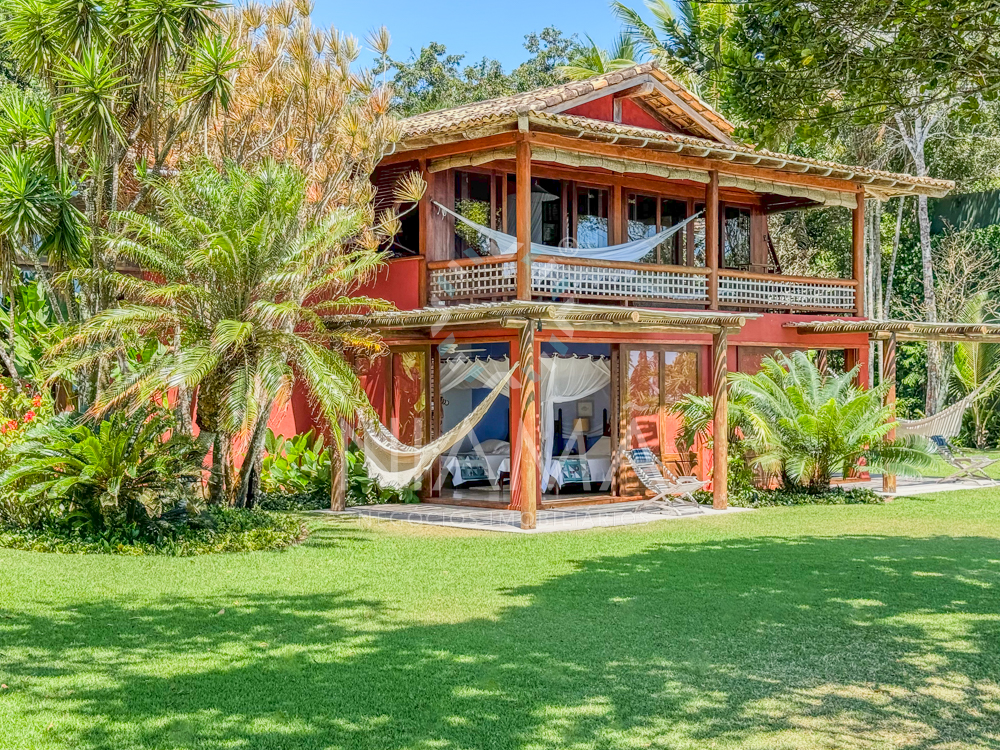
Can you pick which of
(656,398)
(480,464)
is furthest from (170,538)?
(656,398)

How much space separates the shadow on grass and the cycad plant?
5749 mm

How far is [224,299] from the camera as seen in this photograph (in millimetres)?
11406

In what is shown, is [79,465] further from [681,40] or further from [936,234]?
[936,234]

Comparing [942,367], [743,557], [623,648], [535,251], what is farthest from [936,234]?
[623,648]

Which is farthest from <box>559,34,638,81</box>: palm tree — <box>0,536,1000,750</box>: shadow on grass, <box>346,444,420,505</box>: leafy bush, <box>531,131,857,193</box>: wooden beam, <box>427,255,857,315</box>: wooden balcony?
<box>0,536,1000,750</box>: shadow on grass

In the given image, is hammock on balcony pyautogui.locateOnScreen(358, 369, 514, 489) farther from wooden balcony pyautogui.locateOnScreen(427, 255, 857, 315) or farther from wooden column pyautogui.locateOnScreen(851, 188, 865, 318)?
wooden column pyautogui.locateOnScreen(851, 188, 865, 318)

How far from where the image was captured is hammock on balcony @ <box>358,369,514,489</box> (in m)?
12.4

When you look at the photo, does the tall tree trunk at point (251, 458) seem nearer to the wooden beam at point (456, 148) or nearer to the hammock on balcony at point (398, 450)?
the hammock on balcony at point (398, 450)

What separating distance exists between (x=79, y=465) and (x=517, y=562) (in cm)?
432

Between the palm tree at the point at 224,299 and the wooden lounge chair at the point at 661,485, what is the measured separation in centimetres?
432

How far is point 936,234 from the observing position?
26531 millimetres

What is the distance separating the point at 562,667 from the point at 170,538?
5632 mm

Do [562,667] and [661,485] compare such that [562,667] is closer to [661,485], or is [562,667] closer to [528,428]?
[528,428]

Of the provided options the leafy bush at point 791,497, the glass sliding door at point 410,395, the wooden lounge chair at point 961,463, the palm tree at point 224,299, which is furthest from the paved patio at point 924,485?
the palm tree at point 224,299
